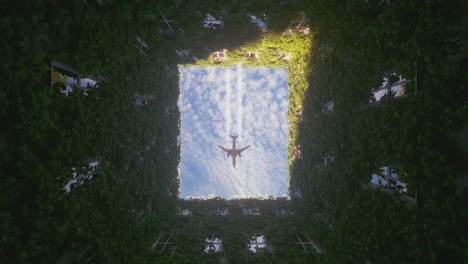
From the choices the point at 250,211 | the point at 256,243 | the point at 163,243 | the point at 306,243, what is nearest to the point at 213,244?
the point at 256,243

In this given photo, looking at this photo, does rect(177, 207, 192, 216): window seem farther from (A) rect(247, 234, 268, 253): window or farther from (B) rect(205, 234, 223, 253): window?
(A) rect(247, 234, 268, 253): window

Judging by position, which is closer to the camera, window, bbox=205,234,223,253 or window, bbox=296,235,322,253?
window, bbox=296,235,322,253

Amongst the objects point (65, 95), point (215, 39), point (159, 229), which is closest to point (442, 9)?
point (65, 95)

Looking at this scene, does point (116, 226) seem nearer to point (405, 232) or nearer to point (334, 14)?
point (405, 232)

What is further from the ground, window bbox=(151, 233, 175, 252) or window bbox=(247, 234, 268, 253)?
Answer: window bbox=(151, 233, 175, 252)

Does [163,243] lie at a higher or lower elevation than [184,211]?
higher

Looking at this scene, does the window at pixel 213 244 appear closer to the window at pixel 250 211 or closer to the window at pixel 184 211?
the window at pixel 184 211

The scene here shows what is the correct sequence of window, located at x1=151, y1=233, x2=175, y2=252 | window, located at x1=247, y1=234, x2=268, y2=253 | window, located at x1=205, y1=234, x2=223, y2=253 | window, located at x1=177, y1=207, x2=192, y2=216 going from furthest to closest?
1. window, located at x1=177, y1=207, x2=192, y2=216
2. window, located at x1=247, y1=234, x2=268, y2=253
3. window, located at x1=205, y1=234, x2=223, y2=253
4. window, located at x1=151, y1=233, x2=175, y2=252

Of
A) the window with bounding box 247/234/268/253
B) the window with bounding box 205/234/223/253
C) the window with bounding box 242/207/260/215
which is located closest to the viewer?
the window with bounding box 205/234/223/253

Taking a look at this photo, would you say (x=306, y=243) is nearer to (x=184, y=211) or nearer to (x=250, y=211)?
(x=250, y=211)

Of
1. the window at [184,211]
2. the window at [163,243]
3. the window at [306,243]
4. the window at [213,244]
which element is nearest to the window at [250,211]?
the window at [184,211]

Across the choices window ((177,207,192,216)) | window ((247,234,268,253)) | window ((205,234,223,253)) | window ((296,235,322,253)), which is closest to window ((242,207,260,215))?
window ((177,207,192,216))
